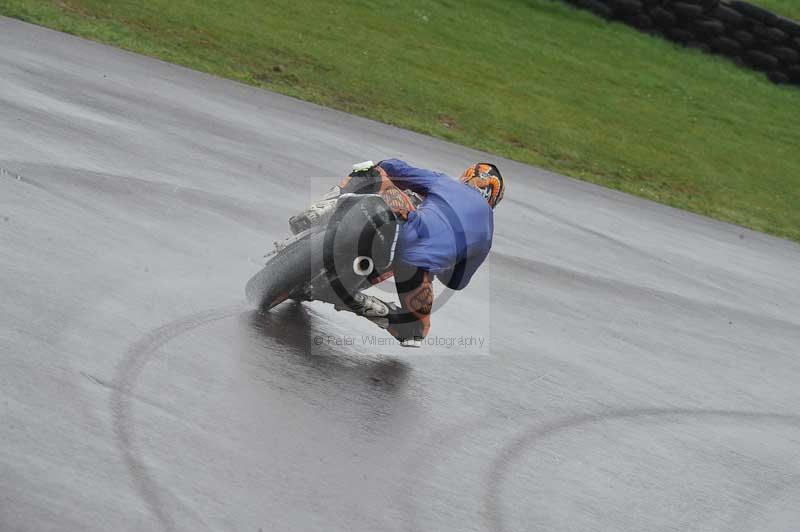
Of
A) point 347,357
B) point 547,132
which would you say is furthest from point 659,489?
point 547,132

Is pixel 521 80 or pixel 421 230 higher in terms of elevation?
pixel 521 80

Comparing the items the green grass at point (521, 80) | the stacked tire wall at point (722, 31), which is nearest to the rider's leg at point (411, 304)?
the green grass at point (521, 80)

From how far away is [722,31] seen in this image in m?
25.0

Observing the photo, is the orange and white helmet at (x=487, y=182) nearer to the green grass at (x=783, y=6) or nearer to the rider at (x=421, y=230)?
the rider at (x=421, y=230)

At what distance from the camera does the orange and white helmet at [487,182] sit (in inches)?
310

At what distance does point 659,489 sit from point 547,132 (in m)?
12.6

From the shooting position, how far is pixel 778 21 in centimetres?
2383

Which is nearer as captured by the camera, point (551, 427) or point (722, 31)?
point (551, 427)

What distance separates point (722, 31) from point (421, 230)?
1964 centimetres

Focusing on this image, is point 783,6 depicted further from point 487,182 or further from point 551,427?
point 551,427

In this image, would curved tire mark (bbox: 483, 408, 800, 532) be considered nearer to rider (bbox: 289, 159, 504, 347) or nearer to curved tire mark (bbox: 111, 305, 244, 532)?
rider (bbox: 289, 159, 504, 347)

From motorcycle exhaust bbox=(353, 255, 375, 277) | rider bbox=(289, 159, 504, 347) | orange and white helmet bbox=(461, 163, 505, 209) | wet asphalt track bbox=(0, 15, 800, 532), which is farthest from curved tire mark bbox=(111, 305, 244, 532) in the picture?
orange and white helmet bbox=(461, 163, 505, 209)

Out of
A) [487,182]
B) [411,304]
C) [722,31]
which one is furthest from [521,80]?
[411,304]

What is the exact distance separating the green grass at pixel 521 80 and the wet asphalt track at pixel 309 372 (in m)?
4.38
